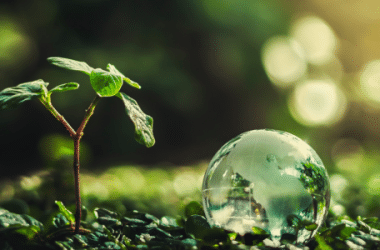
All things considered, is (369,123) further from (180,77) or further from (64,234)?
(64,234)

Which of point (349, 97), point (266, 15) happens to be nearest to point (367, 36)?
point (349, 97)

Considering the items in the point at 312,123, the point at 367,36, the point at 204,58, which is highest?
the point at 367,36

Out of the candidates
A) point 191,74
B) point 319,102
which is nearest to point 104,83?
point 191,74

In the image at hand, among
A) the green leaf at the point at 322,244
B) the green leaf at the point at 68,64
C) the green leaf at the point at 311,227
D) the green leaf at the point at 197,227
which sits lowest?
the green leaf at the point at 197,227

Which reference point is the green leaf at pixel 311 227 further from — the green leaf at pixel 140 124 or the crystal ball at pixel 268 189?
the green leaf at pixel 140 124

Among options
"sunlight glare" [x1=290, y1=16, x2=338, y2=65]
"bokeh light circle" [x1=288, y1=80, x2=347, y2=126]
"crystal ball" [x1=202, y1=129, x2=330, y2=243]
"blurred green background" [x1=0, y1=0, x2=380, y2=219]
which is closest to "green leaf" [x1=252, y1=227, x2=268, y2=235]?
"crystal ball" [x1=202, y1=129, x2=330, y2=243]

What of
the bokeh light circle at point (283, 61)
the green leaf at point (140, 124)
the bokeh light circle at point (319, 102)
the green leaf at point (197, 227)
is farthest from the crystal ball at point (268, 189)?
the bokeh light circle at point (319, 102)

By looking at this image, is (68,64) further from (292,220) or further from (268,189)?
(292,220)
